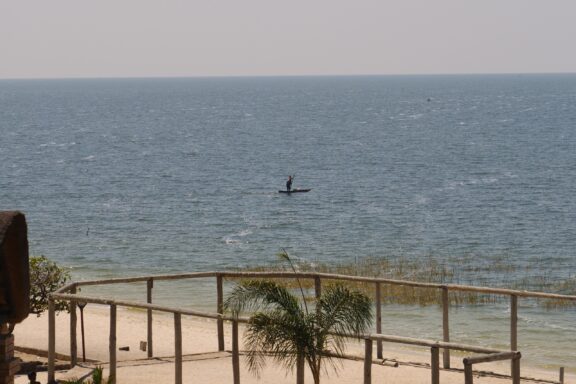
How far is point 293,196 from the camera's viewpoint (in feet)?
242

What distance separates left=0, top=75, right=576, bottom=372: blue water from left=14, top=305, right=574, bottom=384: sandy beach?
13069mm

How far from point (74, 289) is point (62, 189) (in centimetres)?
5853

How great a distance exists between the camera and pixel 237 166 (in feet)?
317

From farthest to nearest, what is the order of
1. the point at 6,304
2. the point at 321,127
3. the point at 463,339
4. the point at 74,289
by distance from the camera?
the point at 321,127 < the point at 463,339 < the point at 74,289 < the point at 6,304

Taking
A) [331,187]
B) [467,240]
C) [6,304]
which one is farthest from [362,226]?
[6,304]

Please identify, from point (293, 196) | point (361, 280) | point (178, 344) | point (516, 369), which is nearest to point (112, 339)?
point (178, 344)

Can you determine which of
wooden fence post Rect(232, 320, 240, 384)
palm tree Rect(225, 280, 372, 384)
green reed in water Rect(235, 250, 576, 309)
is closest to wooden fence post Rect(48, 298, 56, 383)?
wooden fence post Rect(232, 320, 240, 384)

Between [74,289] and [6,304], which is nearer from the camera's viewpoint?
[6,304]

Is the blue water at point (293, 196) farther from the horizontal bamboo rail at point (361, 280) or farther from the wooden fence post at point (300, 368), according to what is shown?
the wooden fence post at point (300, 368)

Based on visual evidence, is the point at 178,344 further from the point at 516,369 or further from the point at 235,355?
the point at 516,369

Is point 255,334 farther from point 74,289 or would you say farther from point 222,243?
point 222,243

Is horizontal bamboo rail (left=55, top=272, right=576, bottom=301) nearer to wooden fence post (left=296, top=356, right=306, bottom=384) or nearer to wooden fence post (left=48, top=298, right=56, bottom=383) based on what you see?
wooden fence post (left=48, top=298, right=56, bottom=383)

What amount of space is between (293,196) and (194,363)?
53.8m

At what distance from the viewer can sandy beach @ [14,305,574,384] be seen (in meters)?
19.1
